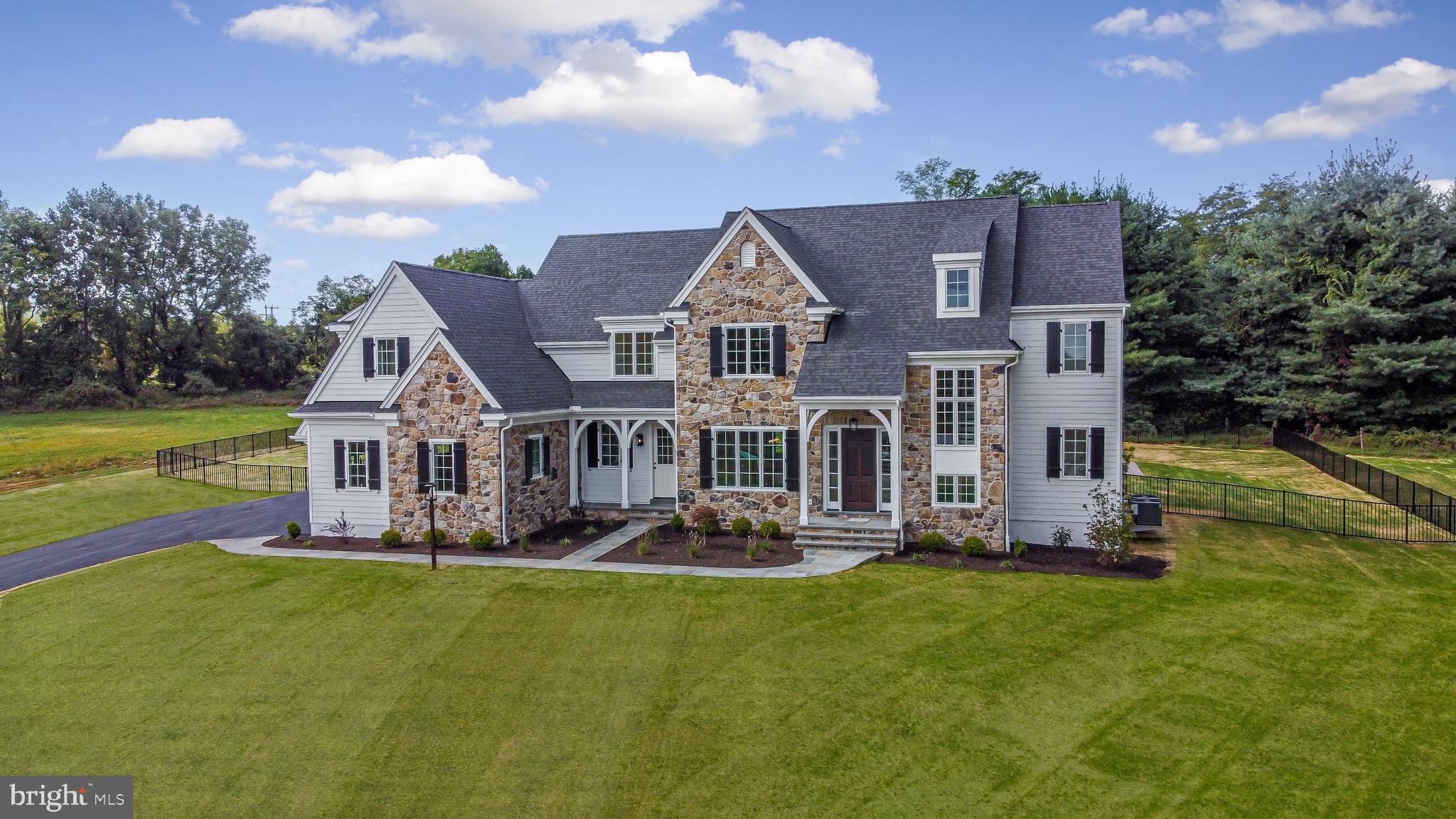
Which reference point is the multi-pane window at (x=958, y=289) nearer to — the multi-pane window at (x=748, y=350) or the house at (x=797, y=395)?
the house at (x=797, y=395)

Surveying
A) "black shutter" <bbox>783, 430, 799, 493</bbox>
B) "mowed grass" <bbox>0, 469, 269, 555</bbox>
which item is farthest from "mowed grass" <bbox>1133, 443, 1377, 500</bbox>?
"mowed grass" <bbox>0, 469, 269, 555</bbox>

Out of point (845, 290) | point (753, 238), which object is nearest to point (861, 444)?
point (845, 290)

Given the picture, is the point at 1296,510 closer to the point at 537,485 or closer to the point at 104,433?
the point at 537,485

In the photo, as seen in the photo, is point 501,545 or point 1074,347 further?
point 501,545

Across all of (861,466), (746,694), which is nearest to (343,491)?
(861,466)

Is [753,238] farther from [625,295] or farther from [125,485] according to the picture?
[125,485]
